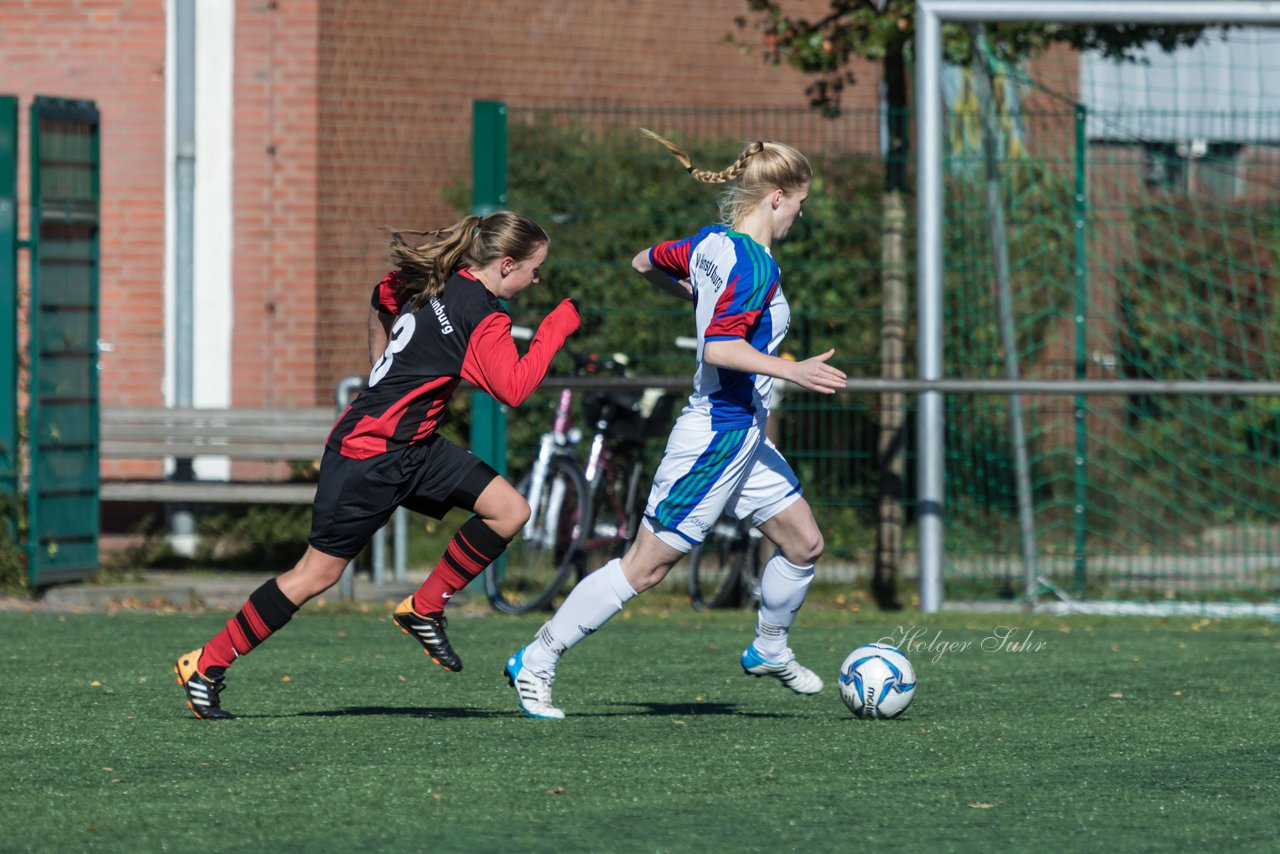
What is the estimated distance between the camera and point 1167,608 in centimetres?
942

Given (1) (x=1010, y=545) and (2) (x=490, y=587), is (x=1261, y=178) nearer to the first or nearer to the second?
(1) (x=1010, y=545)

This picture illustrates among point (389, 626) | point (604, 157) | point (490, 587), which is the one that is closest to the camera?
point (389, 626)

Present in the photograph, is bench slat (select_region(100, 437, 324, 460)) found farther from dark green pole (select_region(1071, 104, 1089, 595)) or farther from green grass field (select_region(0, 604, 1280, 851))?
dark green pole (select_region(1071, 104, 1089, 595))

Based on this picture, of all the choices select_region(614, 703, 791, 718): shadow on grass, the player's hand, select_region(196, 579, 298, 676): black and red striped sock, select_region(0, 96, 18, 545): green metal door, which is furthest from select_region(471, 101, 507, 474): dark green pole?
the player's hand

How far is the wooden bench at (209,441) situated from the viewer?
35.4 feet

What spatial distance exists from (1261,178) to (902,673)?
582 centimetres

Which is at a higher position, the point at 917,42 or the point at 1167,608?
the point at 917,42

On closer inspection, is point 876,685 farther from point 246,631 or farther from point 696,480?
point 246,631

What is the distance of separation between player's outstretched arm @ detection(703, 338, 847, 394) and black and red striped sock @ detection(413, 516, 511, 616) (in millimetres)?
947

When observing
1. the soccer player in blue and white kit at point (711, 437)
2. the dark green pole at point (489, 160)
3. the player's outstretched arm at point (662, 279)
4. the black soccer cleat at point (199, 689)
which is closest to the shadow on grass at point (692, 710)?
the soccer player in blue and white kit at point (711, 437)

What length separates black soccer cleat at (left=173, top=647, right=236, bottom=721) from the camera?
5535mm

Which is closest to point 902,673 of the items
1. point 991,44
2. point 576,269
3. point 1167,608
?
point 1167,608

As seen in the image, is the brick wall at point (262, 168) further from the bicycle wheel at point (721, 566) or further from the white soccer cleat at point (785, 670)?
the white soccer cleat at point (785, 670)

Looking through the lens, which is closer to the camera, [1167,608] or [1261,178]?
[1167,608]
